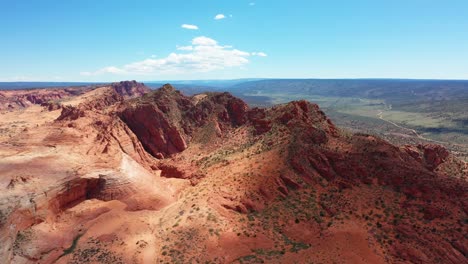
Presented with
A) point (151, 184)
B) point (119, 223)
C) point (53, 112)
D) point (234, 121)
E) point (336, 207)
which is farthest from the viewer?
point (53, 112)

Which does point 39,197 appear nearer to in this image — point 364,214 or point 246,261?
point 246,261

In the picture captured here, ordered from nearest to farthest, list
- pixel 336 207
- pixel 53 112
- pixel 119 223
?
pixel 119 223, pixel 336 207, pixel 53 112

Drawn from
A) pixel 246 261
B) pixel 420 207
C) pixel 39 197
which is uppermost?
pixel 39 197

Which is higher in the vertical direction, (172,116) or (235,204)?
(172,116)

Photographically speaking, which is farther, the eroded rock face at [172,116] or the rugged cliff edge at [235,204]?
the eroded rock face at [172,116]

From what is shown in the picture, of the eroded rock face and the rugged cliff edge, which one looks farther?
the eroded rock face

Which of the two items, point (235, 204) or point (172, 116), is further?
point (172, 116)

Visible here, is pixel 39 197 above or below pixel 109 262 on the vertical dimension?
above

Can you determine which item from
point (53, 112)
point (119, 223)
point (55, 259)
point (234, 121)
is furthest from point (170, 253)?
point (53, 112)
